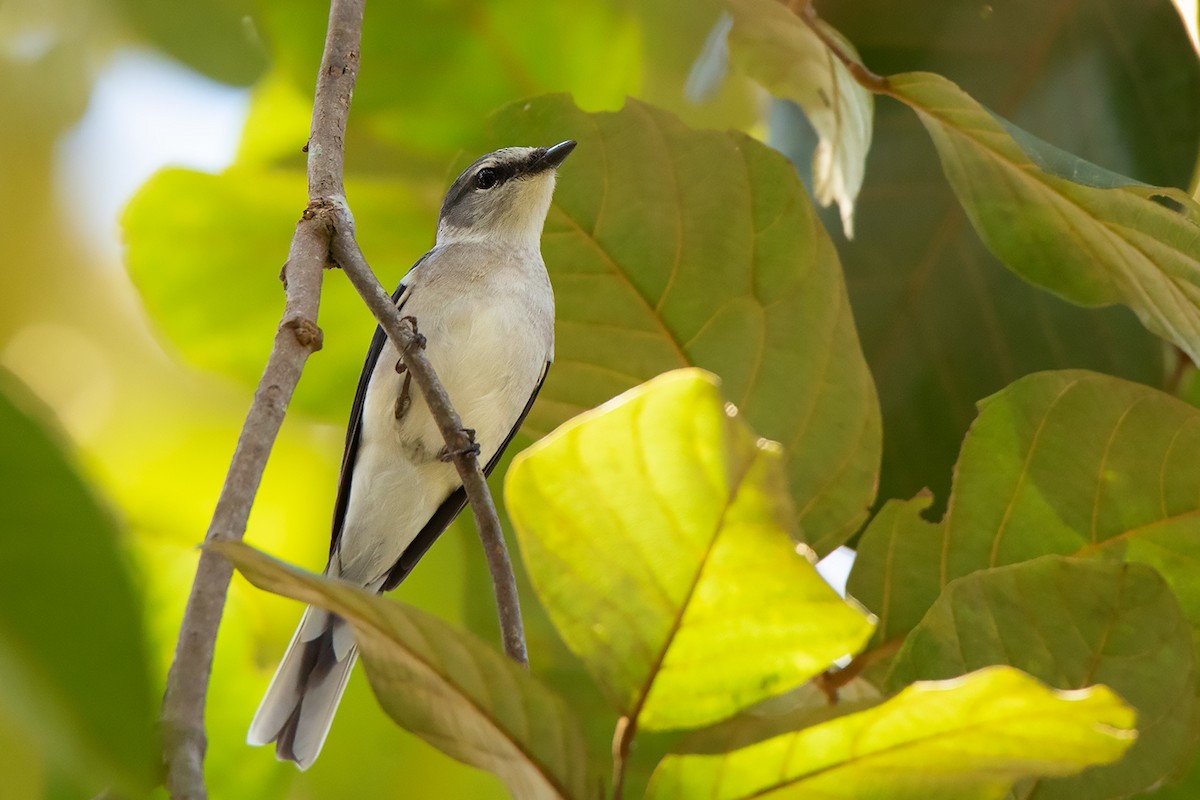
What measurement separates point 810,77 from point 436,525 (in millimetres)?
1812

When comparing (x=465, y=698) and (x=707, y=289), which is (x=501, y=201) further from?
(x=465, y=698)

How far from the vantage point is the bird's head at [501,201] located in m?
3.62

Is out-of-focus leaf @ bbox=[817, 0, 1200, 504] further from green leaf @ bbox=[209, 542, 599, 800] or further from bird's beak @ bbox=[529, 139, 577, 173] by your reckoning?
green leaf @ bbox=[209, 542, 599, 800]

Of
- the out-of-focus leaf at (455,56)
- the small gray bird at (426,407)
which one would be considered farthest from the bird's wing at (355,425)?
the out-of-focus leaf at (455,56)

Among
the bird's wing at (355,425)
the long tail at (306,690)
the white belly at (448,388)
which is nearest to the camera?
the long tail at (306,690)

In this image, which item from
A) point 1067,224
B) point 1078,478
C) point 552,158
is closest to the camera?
point 1078,478

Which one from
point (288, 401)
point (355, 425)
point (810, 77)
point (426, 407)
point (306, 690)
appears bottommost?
point (306, 690)

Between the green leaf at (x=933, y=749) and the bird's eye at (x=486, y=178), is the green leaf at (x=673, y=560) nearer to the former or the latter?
the green leaf at (x=933, y=749)

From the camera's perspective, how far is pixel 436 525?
3461mm

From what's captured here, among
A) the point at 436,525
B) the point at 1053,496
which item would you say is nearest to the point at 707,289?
the point at 1053,496

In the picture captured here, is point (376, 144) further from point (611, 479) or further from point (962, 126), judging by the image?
point (611, 479)

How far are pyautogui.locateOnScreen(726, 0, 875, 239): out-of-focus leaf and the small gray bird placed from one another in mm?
897

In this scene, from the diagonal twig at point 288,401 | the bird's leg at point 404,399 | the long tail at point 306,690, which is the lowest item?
the long tail at point 306,690

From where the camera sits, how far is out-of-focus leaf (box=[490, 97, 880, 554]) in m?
2.05
